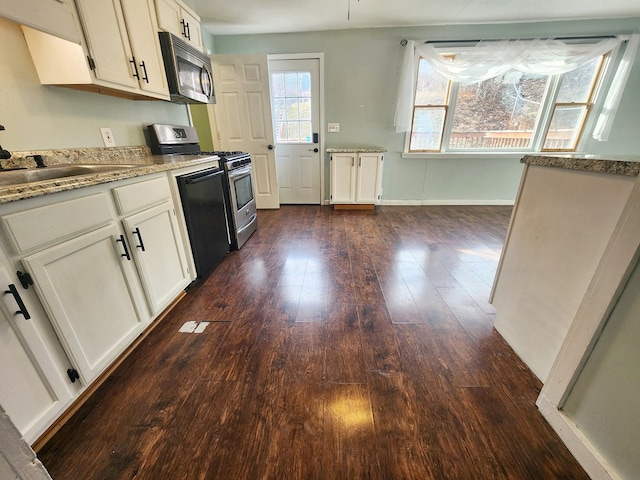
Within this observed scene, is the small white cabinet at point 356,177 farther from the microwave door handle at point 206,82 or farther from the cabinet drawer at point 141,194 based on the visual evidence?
the cabinet drawer at point 141,194

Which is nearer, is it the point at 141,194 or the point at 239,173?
the point at 141,194

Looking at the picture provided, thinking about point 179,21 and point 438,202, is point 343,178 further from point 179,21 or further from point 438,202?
point 179,21

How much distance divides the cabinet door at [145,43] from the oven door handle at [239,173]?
2.56ft

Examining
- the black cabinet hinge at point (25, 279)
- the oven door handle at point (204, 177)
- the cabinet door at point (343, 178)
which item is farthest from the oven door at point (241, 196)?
the black cabinet hinge at point (25, 279)

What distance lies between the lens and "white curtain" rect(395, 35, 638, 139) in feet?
10.5

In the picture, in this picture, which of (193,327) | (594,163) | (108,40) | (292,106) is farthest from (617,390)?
(292,106)

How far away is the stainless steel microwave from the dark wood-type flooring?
5.42 ft

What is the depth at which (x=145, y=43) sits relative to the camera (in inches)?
69.5

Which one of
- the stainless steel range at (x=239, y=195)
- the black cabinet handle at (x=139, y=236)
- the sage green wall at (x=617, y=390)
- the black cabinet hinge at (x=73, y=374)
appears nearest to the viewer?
the sage green wall at (x=617, y=390)

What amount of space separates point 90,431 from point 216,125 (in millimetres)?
3471

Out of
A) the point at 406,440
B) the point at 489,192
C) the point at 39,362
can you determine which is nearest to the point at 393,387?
the point at 406,440

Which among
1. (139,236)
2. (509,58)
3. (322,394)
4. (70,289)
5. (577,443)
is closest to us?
(577,443)

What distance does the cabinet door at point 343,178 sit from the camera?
3.56 meters

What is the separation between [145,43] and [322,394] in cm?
250
